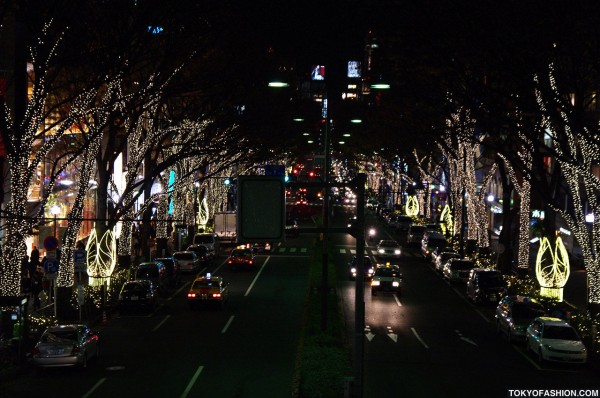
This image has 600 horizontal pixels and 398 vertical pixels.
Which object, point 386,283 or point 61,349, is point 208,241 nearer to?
point 386,283

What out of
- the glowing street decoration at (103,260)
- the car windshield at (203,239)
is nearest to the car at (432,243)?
the car windshield at (203,239)

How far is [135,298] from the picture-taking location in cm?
3834

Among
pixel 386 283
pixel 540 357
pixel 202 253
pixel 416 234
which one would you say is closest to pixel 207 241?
pixel 202 253

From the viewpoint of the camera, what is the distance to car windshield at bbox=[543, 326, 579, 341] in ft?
93.9

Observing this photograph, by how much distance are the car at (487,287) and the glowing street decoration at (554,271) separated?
2077 millimetres

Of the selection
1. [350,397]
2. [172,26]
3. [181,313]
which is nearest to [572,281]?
[181,313]

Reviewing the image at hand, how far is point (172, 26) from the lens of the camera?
27.8 metres

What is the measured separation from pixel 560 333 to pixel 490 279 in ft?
47.0

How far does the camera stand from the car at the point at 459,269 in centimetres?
5031

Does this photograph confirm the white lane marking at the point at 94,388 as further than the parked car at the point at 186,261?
No

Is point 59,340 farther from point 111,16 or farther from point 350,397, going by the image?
point 350,397

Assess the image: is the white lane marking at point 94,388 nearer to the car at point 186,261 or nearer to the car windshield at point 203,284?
the car windshield at point 203,284

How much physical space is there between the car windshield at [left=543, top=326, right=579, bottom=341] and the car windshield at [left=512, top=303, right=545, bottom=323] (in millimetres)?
3653

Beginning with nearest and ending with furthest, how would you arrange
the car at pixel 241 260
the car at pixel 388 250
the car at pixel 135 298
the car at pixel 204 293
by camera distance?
the car at pixel 135 298 → the car at pixel 204 293 → the car at pixel 241 260 → the car at pixel 388 250
